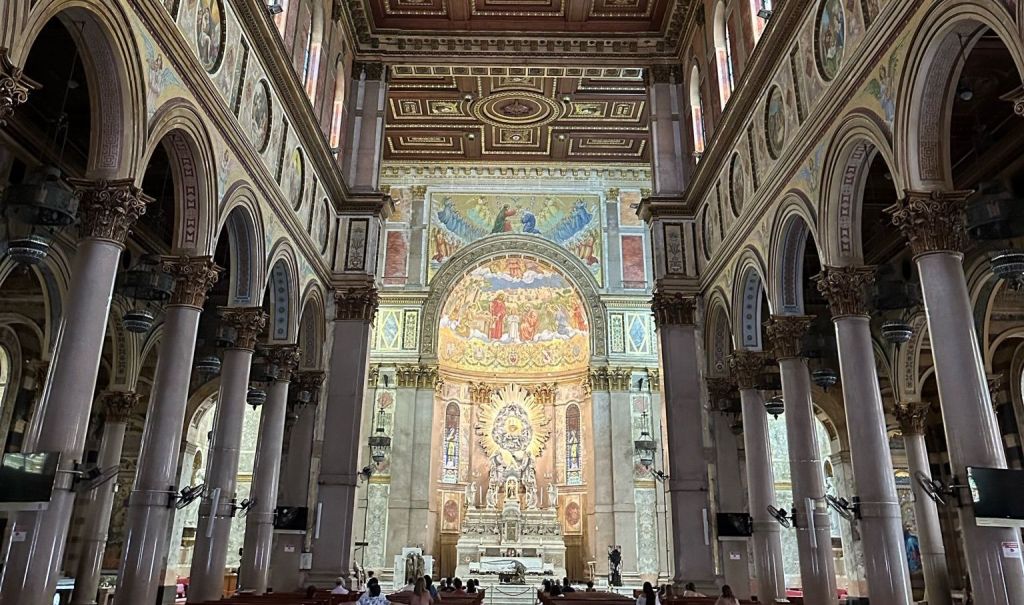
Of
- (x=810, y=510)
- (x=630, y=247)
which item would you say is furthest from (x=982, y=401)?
(x=630, y=247)

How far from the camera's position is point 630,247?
31344 mm

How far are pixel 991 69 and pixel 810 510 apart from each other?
8181 mm

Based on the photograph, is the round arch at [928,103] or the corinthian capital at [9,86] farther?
the round arch at [928,103]

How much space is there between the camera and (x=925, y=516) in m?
17.6

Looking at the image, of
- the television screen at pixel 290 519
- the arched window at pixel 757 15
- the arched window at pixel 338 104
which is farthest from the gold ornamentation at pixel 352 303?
the arched window at pixel 757 15

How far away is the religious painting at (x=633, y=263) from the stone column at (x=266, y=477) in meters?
16.9

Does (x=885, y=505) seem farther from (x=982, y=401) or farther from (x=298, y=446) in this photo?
(x=298, y=446)

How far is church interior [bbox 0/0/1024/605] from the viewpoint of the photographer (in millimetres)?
9344

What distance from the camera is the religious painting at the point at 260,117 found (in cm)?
1423

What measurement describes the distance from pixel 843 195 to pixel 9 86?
36.6 ft

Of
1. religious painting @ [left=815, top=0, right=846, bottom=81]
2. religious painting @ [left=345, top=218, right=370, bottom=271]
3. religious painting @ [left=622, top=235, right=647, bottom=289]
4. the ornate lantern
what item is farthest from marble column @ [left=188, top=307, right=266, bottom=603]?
religious painting @ [left=622, top=235, right=647, bottom=289]

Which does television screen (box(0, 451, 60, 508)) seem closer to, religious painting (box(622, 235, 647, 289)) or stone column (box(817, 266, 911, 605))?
stone column (box(817, 266, 911, 605))

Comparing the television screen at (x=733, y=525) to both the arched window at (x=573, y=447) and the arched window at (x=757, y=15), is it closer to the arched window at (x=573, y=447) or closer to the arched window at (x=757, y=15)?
the arched window at (x=757, y=15)

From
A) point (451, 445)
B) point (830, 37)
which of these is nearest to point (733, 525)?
point (830, 37)
